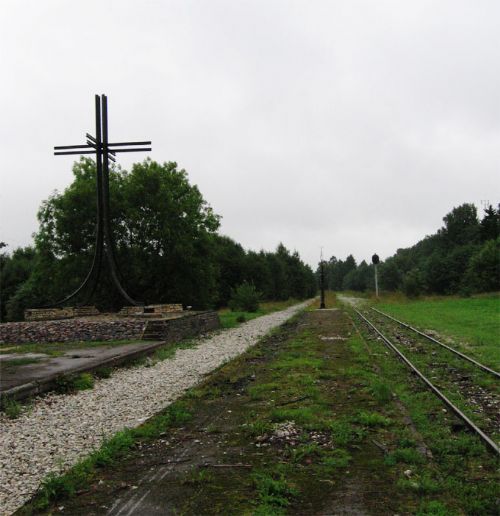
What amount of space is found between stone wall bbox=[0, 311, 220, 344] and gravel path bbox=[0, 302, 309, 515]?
5564 millimetres

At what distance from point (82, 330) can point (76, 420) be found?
11628mm

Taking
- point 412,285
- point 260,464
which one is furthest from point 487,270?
point 260,464

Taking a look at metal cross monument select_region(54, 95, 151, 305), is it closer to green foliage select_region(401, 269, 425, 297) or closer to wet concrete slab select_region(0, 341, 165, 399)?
wet concrete slab select_region(0, 341, 165, 399)

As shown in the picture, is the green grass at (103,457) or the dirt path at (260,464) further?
the green grass at (103,457)

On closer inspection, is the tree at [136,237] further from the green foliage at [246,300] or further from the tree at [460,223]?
the tree at [460,223]

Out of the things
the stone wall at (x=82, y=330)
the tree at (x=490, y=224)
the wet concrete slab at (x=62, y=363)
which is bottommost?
the wet concrete slab at (x=62, y=363)

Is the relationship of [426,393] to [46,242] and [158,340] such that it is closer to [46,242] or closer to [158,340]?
[158,340]

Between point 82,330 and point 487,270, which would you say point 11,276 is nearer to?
point 82,330

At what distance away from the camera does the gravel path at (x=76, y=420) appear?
529cm

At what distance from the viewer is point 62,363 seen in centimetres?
1234

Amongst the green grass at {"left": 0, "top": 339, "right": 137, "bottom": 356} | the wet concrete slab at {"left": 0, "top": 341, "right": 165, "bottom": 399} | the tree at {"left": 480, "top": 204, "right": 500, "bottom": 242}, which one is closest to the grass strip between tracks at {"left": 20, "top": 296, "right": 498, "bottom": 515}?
the wet concrete slab at {"left": 0, "top": 341, "right": 165, "bottom": 399}

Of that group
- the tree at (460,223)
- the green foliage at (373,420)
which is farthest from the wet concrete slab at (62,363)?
the tree at (460,223)

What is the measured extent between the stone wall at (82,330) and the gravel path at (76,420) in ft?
18.3

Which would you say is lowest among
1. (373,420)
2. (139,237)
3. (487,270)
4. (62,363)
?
(373,420)
